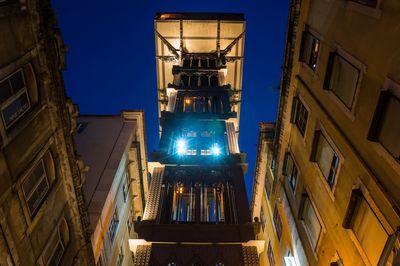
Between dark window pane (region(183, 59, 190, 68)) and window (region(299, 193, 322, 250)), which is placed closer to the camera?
window (region(299, 193, 322, 250))

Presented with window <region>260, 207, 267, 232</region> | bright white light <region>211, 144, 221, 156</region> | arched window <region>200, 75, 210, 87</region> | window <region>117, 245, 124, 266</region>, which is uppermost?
arched window <region>200, 75, 210, 87</region>

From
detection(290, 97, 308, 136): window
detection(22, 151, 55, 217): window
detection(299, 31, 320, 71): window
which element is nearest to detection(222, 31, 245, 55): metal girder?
detection(290, 97, 308, 136): window

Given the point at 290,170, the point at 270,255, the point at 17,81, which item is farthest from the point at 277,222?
the point at 17,81

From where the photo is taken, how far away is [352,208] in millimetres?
10867

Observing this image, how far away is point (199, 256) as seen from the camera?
66.9 feet

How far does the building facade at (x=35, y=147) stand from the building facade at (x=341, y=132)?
979 centimetres

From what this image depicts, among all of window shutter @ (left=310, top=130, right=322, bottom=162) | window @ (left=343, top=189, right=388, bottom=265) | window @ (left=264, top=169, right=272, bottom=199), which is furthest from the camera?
window @ (left=264, top=169, right=272, bottom=199)

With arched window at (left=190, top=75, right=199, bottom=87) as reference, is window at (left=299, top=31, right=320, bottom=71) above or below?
above

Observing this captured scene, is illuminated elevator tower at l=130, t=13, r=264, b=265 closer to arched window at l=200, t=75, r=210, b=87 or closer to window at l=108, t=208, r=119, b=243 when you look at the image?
arched window at l=200, t=75, r=210, b=87

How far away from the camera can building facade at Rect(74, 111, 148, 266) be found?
2128 cm

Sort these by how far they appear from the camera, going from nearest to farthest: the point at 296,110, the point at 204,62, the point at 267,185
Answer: the point at 296,110 → the point at 267,185 → the point at 204,62

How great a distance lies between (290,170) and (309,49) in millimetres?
6289

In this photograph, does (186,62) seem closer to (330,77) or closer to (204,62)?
(204,62)

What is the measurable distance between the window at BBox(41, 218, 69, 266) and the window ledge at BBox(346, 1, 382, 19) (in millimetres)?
12514
